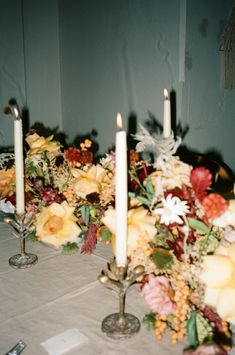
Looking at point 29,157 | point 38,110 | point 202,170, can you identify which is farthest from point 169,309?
point 38,110

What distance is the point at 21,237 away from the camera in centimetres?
99

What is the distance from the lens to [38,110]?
3.26 m

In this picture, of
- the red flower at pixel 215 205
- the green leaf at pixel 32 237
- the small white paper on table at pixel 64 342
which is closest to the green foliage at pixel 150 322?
the small white paper on table at pixel 64 342

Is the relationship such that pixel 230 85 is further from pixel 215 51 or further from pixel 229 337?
pixel 229 337

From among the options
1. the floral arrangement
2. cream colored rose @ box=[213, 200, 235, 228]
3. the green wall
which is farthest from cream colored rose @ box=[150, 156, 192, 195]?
the green wall

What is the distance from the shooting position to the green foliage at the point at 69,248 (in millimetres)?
1024

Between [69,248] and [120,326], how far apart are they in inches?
14.1

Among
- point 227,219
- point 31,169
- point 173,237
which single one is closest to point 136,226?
point 173,237

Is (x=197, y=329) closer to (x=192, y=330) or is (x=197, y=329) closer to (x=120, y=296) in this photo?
(x=192, y=330)

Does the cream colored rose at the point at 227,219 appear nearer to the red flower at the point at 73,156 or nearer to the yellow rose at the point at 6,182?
the red flower at the point at 73,156

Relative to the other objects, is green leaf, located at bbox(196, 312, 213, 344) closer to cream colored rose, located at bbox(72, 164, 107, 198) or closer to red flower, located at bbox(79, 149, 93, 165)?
cream colored rose, located at bbox(72, 164, 107, 198)

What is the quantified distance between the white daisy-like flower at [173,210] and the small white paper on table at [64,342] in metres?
0.27

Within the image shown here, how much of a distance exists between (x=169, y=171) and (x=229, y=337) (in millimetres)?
312

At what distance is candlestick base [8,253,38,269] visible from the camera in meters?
0.97
